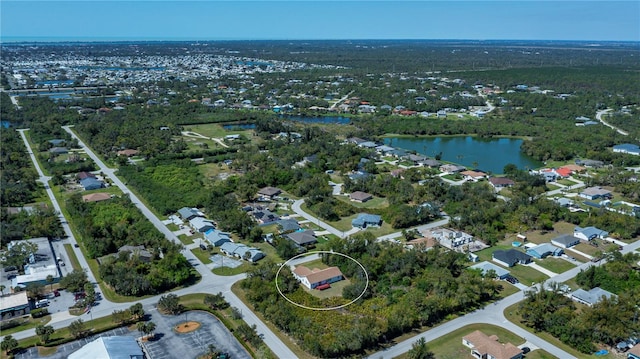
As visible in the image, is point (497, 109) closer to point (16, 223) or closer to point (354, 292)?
point (354, 292)

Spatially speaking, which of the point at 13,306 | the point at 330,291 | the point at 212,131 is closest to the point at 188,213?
the point at 13,306

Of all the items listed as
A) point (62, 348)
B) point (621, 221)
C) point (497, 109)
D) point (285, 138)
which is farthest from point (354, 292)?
point (497, 109)

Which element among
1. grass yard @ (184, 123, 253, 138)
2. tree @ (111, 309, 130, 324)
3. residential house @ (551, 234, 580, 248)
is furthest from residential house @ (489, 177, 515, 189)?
tree @ (111, 309, 130, 324)

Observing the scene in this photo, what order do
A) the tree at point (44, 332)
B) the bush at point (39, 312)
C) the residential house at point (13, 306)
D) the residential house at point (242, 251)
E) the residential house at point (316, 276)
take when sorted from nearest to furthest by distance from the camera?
the tree at point (44, 332) → the residential house at point (13, 306) → the bush at point (39, 312) → the residential house at point (316, 276) → the residential house at point (242, 251)

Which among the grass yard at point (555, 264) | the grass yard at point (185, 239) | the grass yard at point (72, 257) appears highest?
the grass yard at point (72, 257)

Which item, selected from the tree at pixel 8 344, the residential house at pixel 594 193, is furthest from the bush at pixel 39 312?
the residential house at pixel 594 193

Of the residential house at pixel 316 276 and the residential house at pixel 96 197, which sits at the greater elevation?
the residential house at pixel 96 197

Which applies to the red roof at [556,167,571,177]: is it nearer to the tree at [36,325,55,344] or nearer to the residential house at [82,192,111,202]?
the residential house at [82,192,111,202]

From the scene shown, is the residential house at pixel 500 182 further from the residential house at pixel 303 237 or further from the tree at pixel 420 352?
the tree at pixel 420 352
